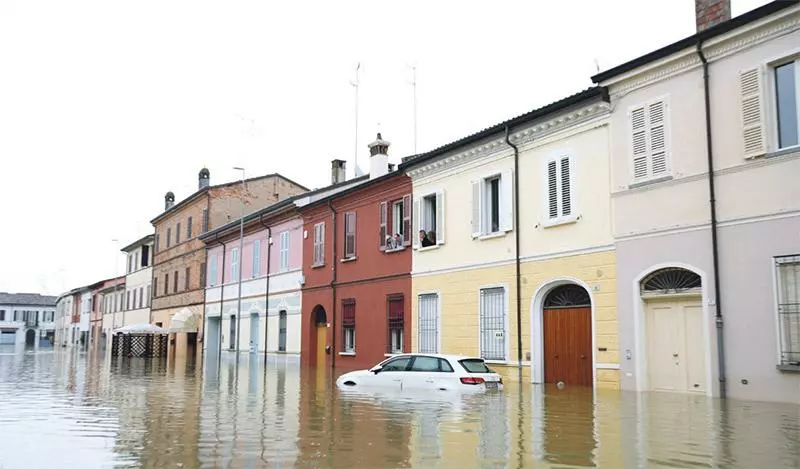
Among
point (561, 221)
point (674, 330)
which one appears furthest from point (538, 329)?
point (674, 330)

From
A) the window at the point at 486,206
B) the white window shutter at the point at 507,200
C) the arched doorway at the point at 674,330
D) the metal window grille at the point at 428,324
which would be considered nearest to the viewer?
the arched doorway at the point at 674,330

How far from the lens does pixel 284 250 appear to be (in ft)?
114

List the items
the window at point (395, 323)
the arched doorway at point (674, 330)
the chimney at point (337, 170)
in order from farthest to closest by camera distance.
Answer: the chimney at point (337, 170) → the window at point (395, 323) → the arched doorway at point (674, 330)

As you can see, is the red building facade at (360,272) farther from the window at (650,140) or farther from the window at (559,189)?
the window at (650,140)

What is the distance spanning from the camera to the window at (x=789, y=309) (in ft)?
45.9

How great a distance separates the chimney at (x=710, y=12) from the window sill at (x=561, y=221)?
5.16 m

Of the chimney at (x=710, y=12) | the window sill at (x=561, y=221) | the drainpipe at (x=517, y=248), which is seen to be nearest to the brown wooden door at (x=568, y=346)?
the drainpipe at (x=517, y=248)

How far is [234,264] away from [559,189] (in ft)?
80.8

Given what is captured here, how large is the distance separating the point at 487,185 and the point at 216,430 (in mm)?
13031

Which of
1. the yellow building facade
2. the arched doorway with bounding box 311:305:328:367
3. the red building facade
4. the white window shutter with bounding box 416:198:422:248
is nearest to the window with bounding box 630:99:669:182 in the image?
the yellow building facade

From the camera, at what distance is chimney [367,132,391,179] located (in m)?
29.9

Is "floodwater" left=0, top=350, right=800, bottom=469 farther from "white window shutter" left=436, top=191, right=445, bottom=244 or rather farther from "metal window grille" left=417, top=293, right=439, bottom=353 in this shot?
"white window shutter" left=436, top=191, right=445, bottom=244

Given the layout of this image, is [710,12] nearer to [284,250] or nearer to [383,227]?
[383,227]

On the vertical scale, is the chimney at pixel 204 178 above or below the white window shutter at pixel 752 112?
above
